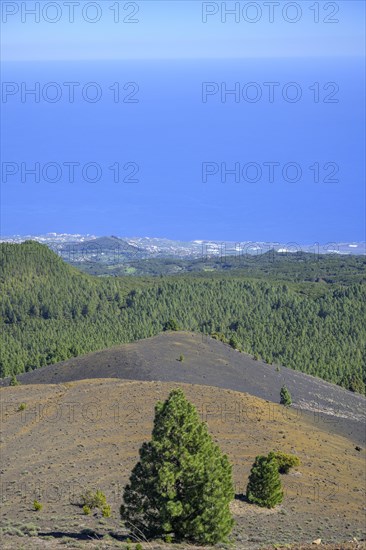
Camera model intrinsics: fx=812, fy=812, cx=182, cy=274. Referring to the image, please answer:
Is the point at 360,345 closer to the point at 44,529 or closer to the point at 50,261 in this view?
the point at 50,261

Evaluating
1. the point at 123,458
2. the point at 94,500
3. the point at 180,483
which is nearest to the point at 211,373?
the point at 123,458

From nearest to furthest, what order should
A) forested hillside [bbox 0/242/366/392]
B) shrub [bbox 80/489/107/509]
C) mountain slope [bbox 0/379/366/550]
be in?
mountain slope [bbox 0/379/366/550]
shrub [bbox 80/489/107/509]
forested hillside [bbox 0/242/366/392]

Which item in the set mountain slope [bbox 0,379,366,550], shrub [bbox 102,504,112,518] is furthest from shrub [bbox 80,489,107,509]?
shrub [bbox 102,504,112,518]

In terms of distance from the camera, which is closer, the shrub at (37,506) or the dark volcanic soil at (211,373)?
the shrub at (37,506)

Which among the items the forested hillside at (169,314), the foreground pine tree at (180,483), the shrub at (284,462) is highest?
the forested hillside at (169,314)

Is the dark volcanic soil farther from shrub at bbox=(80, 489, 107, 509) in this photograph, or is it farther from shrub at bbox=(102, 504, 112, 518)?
shrub at bbox=(102, 504, 112, 518)

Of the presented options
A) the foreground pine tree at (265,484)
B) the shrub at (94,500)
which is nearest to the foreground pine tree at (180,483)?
the shrub at (94,500)

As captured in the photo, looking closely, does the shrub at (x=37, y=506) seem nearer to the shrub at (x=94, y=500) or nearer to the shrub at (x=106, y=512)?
the shrub at (x=94, y=500)
